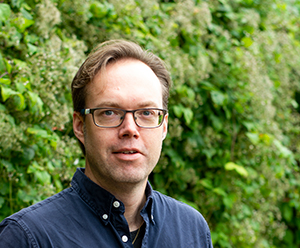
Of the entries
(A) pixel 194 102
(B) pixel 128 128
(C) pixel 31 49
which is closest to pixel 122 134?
(B) pixel 128 128

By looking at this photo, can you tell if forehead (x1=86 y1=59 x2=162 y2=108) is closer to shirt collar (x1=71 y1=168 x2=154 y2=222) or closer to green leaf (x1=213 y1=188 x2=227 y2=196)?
shirt collar (x1=71 y1=168 x2=154 y2=222)

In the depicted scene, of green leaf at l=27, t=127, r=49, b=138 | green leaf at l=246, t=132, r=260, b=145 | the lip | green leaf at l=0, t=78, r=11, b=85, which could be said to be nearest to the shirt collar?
the lip

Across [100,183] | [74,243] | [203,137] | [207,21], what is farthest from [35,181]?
[207,21]

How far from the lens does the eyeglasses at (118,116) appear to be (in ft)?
4.71

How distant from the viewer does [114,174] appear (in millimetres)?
1403

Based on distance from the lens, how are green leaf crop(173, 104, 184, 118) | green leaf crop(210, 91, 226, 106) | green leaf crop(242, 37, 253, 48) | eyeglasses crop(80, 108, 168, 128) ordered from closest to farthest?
eyeglasses crop(80, 108, 168, 128), green leaf crop(173, 104, 184, 118), green leaf crop(210, 91, 226, 106), green leaf crop(242, 37, 253, 48)

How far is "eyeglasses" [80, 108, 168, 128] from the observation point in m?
1.43

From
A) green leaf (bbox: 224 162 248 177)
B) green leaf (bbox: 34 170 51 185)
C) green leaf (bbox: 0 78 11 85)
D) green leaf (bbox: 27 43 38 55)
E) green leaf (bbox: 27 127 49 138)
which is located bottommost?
green leaf (bbox: 224 162 248 177)

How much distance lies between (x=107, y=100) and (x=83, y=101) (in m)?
0.18

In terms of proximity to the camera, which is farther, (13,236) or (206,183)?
(206,183)

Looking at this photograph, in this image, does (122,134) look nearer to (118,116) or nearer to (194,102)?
(118,116)

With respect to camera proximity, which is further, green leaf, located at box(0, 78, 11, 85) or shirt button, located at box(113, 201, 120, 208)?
green leaf, located at box(0, 78, 11, 85)

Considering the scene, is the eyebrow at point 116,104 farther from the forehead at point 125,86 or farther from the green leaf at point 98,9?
the green leaf at point 98,9

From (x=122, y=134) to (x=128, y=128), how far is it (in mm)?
35
